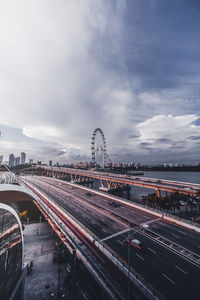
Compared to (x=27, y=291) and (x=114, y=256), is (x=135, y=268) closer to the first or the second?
(x=114, y=256)

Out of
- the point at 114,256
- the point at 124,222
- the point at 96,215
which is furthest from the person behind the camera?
the point at 96,215

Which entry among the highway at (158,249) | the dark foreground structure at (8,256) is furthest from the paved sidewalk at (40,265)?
the highway at (158,249)

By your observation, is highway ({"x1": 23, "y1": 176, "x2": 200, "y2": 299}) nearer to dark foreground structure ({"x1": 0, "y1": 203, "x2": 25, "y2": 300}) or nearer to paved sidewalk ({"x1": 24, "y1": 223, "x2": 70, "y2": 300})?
paved sidewalk ({"x1": 24, "y1": 223, "x2": 70, "y2": 300})

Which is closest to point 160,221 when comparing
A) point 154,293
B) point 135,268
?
point 135,268

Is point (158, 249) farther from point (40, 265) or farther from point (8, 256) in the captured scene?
point (40, 265)

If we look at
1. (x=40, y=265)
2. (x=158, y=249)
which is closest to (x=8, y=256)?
(x=40, y=265)

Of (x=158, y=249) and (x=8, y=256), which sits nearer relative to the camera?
(x=8, y=256)

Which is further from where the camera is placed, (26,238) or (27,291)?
(26,238)
